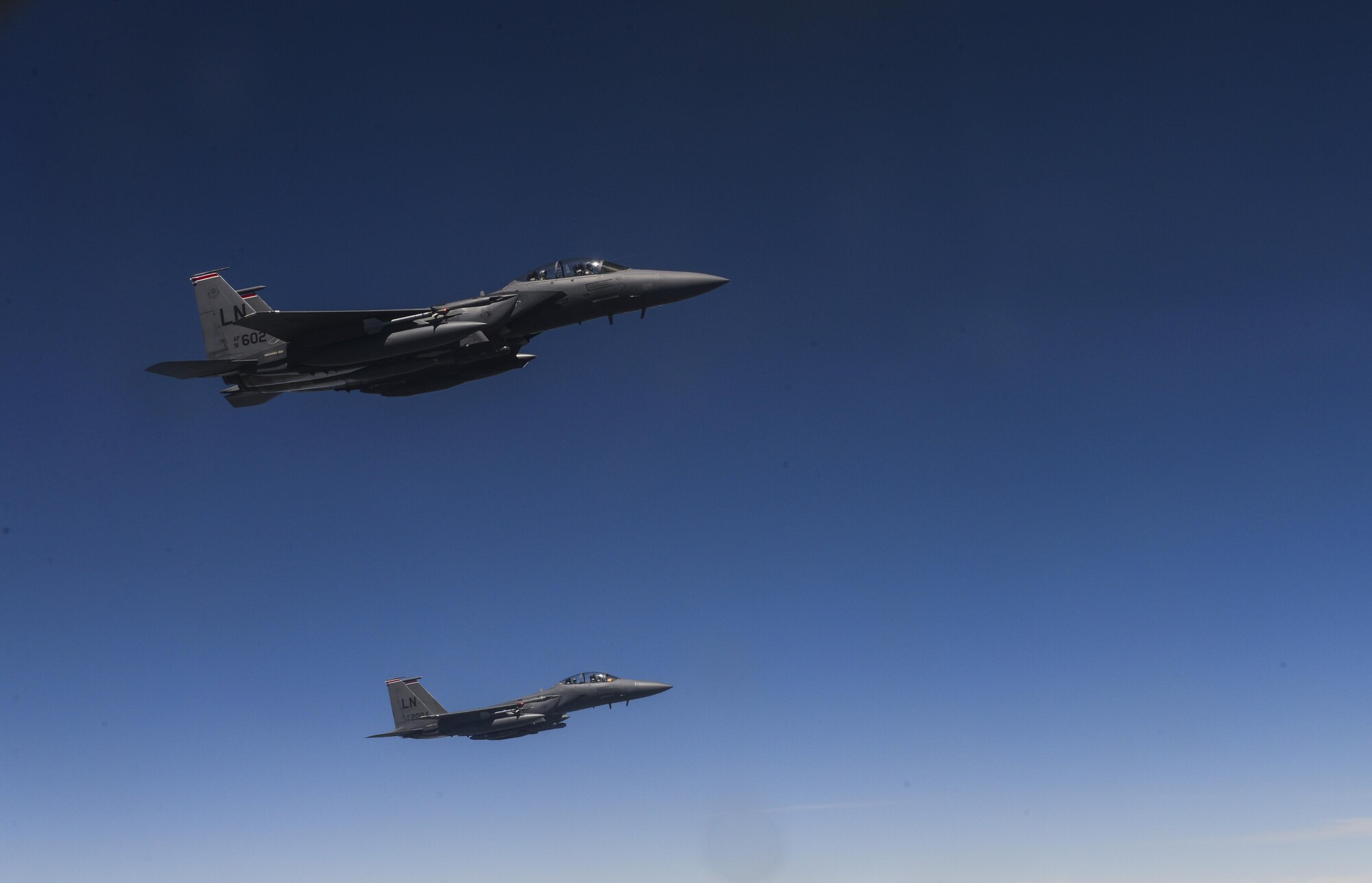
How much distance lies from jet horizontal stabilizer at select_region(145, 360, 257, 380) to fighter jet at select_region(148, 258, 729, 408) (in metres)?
0.04

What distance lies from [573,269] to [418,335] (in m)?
6.90

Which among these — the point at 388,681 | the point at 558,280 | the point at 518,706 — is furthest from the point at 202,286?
the point at 388,681

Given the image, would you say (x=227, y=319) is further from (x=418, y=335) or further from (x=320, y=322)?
(x=418, y=335)

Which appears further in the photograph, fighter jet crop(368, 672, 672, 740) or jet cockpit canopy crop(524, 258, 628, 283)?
fighter jet crop(368, 672, 672, 740)

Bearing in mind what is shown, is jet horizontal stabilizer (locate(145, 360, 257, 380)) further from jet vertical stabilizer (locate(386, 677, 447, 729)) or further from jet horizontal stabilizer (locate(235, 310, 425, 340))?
jet vertical stabilizer (locate(386, 677, 447, 729))

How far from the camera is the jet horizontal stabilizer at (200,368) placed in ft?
105

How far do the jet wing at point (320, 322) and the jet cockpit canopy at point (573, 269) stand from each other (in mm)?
4976

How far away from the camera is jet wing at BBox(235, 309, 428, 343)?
108 ft

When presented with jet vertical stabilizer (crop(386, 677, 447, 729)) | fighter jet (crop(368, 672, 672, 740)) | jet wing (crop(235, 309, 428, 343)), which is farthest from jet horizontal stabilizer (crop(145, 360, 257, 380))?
jet vertical stabilizer (crop(386, 677, 447, 729))

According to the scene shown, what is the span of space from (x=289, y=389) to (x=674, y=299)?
15.9 m

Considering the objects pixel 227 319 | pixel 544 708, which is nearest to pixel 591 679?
pixel 544 708

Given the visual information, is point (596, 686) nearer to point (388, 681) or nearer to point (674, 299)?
point (388, 681)

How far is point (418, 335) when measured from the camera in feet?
110

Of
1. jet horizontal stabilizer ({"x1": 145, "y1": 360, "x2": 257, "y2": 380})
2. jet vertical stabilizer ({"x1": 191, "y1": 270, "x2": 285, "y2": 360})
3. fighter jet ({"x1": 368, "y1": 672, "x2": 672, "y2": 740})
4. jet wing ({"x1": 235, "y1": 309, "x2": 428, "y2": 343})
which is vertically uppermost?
jet vertical stabilizer ({"x1": 191, "y1": 270, "x2": 285, "y2": 360})
